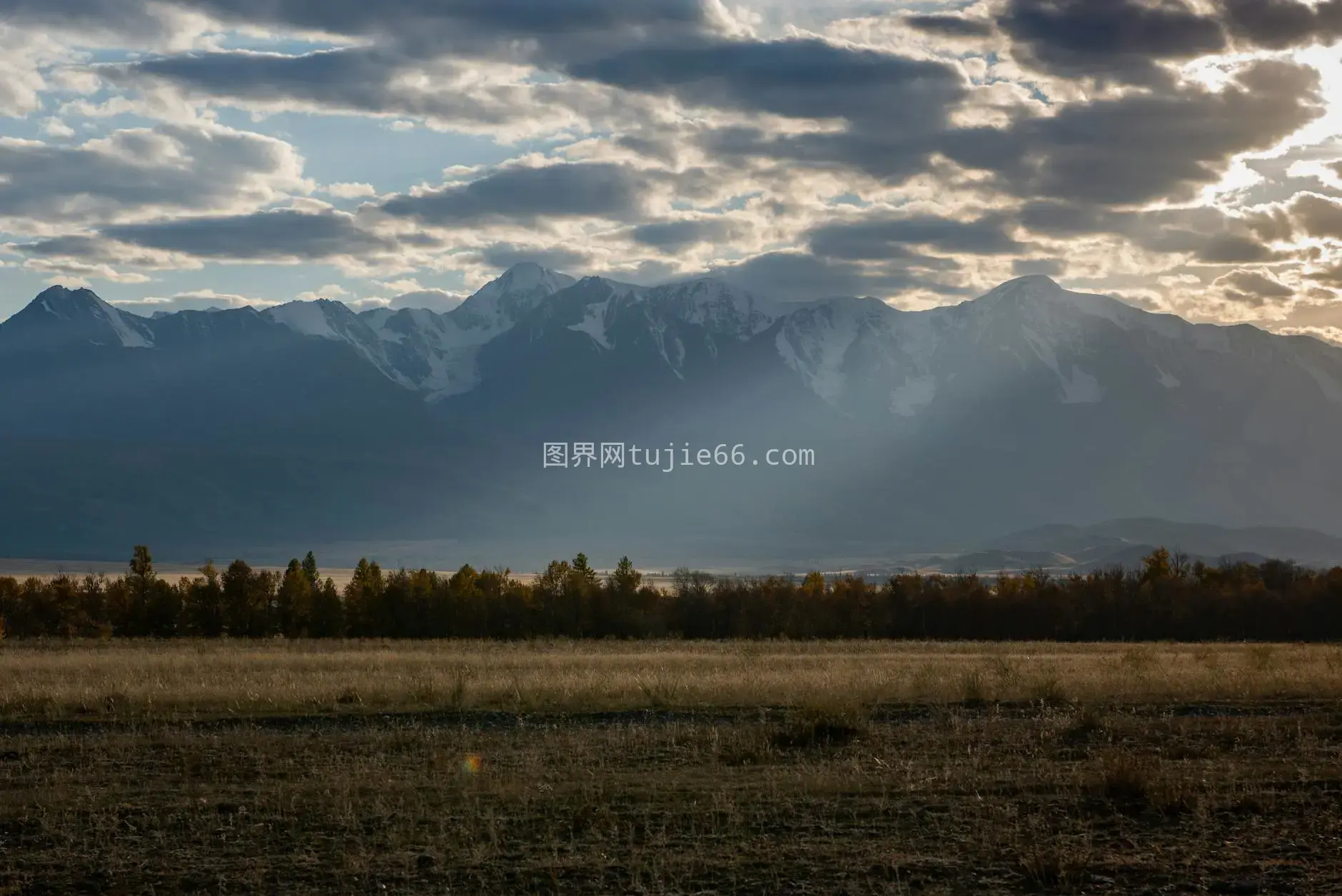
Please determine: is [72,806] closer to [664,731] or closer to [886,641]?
[664,731]

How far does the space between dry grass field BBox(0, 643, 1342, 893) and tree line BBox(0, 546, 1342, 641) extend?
54974 mm

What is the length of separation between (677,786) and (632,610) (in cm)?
7175

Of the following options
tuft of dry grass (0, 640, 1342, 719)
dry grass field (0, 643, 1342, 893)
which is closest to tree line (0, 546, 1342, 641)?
tuft of dry grass (0, 640, 1342, 719)

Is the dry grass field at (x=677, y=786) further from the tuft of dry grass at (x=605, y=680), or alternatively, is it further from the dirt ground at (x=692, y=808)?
the tuft of dry grass at (x=605, y=680)

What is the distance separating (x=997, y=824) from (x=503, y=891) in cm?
554

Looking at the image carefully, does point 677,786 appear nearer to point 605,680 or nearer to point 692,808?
point 692,808

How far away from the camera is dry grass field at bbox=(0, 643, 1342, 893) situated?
12.5 meters

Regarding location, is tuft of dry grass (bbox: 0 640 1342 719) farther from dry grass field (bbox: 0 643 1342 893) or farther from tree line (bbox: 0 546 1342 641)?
tree line (bbox: 0 546 1342 641)

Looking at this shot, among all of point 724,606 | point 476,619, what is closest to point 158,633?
point 476,619

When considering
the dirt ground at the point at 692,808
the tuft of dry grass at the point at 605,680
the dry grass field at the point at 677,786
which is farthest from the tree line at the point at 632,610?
the dirt ground at the point at 692,808

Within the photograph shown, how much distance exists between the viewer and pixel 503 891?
1202 cm

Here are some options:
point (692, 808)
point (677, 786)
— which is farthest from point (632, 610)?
point (692, 808)

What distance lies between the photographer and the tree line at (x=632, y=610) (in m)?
84.0

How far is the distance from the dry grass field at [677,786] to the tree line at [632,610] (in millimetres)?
54974
